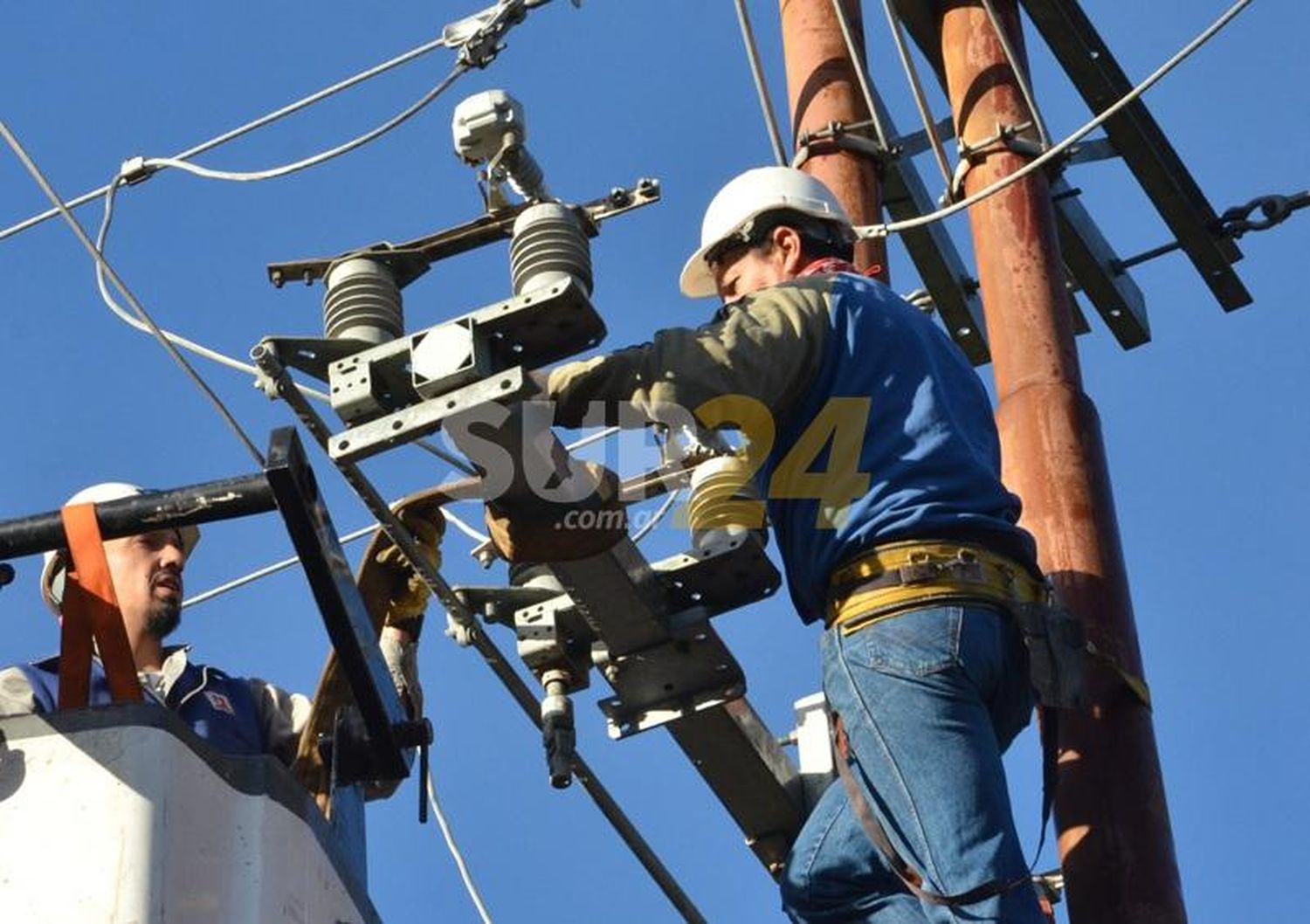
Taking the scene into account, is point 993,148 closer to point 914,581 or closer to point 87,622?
point 914,581

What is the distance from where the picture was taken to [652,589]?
616 centimetres

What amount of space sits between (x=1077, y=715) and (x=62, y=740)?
103 inches

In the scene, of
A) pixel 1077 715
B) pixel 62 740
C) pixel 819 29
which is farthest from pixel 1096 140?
pixel 62 740

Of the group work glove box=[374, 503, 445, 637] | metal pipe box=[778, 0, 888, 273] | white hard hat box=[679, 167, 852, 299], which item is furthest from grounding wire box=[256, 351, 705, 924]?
metal pipe box=[778, 0, 888, 273]

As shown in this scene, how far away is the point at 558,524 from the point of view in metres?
5.62

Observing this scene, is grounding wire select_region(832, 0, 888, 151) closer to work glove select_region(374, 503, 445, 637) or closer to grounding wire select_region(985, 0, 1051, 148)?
grounding wire select_region(985, 0, 1051, 148)

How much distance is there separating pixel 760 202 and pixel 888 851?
1.58 m

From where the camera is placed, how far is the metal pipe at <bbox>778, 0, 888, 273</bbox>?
7.75 m

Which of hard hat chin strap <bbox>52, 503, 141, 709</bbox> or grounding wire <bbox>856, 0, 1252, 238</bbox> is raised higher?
grounding wire <bbox>856, 0, 1252, 238</bbox>

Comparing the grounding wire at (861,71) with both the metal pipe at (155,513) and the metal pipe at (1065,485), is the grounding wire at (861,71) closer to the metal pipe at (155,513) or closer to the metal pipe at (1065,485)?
the metal pipe at (1065,485)

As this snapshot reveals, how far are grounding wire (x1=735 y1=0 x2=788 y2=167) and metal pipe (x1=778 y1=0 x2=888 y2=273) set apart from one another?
6cm

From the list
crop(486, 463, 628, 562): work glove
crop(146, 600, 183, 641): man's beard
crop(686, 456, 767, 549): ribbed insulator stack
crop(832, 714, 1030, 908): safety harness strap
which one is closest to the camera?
crop(832, 714, 1030, 908): safety harness strap

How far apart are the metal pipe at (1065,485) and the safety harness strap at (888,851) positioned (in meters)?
0.83

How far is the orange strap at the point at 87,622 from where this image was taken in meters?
4.60
